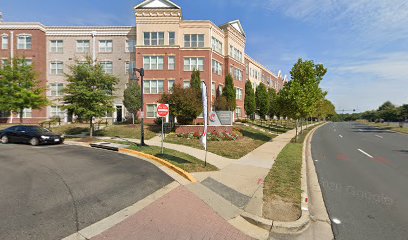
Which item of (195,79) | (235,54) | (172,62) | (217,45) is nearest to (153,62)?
(172,62)

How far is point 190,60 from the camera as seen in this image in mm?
30984

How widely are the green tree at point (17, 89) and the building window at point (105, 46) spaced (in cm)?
1183

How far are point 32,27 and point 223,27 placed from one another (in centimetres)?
2717

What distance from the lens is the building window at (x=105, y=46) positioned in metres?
32.6

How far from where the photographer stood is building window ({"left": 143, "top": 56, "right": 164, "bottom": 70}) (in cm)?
2991

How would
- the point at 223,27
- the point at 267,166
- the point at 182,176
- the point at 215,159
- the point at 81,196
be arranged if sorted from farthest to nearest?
the point at 223,27 < the point at 215,159 < the point at 267,166 < the point at 182,176 < the point at 81,196

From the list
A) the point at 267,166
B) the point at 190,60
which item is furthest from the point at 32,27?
the point at 267,166

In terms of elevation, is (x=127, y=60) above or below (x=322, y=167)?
above

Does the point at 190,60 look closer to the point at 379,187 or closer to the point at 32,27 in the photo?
the point at 32,27

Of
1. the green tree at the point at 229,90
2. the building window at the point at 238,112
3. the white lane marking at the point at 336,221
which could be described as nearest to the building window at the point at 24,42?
the green tree at the point at 229,90

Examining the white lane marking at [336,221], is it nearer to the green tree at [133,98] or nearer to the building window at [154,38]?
the green tree at [133,98]

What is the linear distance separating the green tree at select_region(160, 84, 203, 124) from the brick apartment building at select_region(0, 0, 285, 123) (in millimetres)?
9125

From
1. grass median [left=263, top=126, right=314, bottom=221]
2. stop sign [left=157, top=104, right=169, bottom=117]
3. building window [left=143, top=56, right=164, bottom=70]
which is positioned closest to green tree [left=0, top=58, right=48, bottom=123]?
building window [left=143, top=56, right=164, bottom=70]

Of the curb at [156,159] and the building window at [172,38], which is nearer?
the curb at [156,159]
